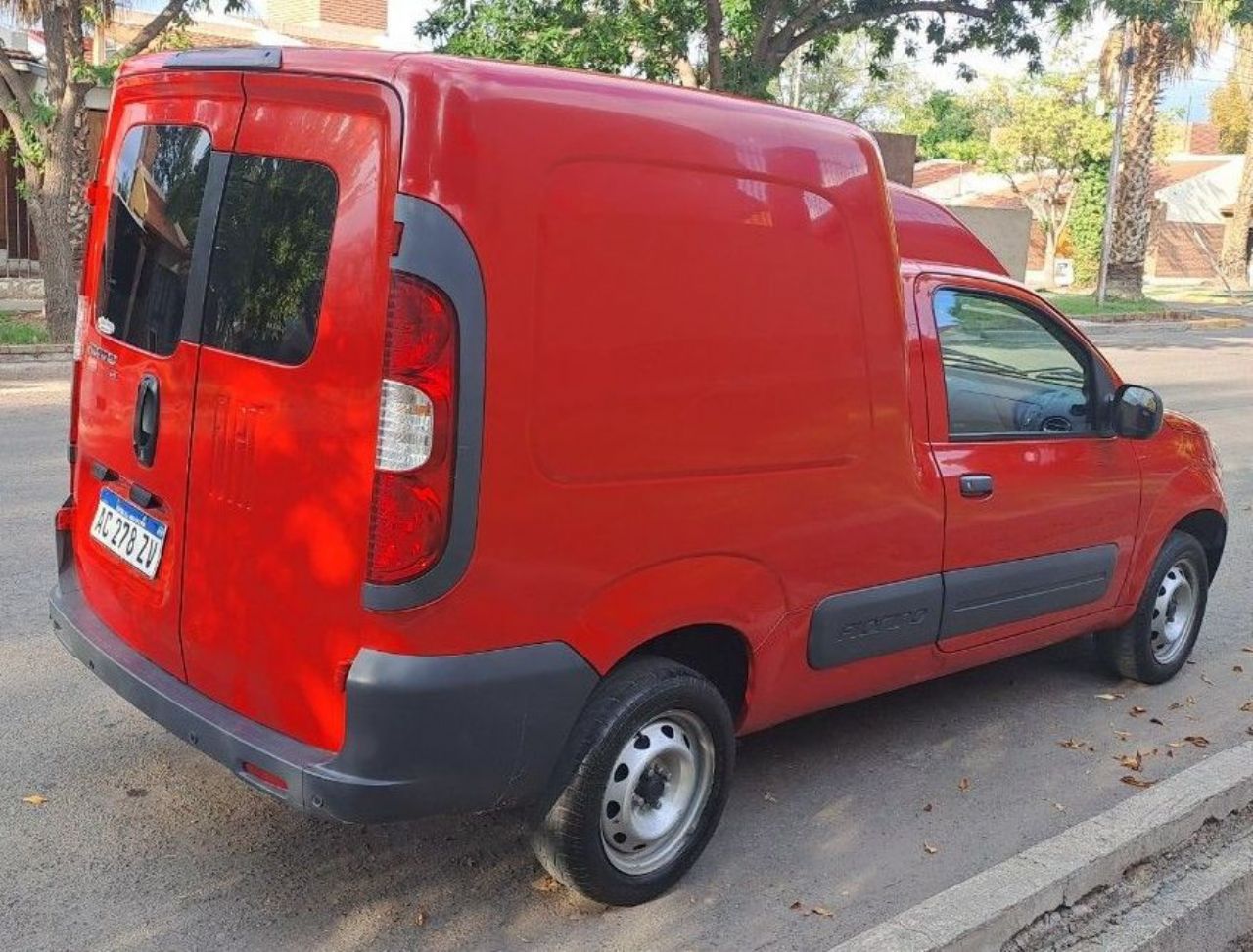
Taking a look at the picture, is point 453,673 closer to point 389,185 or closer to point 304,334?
point 304,334

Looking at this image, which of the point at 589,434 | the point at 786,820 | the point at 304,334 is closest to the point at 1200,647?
the point at 786,820

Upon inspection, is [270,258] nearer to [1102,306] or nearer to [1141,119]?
→ [1102,306]

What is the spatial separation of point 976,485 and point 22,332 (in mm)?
13870

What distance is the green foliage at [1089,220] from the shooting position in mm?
37031

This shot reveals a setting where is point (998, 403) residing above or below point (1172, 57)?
below

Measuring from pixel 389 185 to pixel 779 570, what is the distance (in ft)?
5.01

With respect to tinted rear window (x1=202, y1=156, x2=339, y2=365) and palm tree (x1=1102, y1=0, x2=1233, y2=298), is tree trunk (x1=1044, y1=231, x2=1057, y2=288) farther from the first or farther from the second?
tinted rear window (x1=202, y1=156, x2=339, y2=365)

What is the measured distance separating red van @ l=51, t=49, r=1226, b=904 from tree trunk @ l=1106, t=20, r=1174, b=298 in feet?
90.1

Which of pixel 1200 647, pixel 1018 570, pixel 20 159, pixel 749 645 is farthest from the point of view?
pixel 20 159

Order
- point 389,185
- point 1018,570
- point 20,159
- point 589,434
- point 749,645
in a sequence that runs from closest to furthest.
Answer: point 389,185, point 589,434, point 749,645, point 1018,570, point 20,159

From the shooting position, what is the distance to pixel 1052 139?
125ft

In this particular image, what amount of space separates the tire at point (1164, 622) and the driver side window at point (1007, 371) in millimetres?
871

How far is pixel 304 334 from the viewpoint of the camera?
3154mm

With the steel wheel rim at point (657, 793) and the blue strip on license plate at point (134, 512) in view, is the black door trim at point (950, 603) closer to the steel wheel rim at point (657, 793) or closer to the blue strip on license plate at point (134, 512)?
the steel wheel rim at point (657, 793)
